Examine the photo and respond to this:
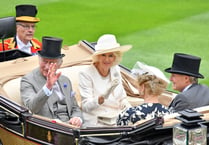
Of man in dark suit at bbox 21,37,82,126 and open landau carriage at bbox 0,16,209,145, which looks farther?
man in dark suit at bbox 21,37,82,126

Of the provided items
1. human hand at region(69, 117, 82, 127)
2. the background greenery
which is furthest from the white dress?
the background greenery

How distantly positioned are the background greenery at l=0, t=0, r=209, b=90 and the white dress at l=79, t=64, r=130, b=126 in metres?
3.54

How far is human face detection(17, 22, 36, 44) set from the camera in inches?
313

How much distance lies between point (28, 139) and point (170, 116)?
4.51 feet

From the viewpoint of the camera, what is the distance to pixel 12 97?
6695mm

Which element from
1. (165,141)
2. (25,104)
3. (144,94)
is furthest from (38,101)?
(165,141)

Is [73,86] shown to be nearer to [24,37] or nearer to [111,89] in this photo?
[111,89]

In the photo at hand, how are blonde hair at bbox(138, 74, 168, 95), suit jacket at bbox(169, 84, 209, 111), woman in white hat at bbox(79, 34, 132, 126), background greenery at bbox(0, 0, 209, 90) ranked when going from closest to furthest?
blonde hair at bbox(138, 74, 168, 95)
suit jacket at bbox(169, 84, 209, 111)
woman in white hat at bbox(79, 34, 132, 126)
background greenery at bbox(0, 0, 209, 90)

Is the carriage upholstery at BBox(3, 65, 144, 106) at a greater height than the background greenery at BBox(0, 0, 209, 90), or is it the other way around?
the carriage upholstery at BBox(3, 65, 144, 106)

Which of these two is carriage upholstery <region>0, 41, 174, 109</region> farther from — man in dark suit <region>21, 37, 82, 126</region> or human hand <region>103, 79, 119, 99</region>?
human hand <region>103, 79, 119, 99</region>

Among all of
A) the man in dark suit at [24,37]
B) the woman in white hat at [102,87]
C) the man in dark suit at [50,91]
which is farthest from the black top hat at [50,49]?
the man in dark suit at [24,37]

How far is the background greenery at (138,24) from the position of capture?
457 inches

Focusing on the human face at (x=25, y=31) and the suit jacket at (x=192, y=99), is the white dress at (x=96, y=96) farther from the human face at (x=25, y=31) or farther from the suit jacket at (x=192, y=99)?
the human face at (x=25, y=31)

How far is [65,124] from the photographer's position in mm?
5863
